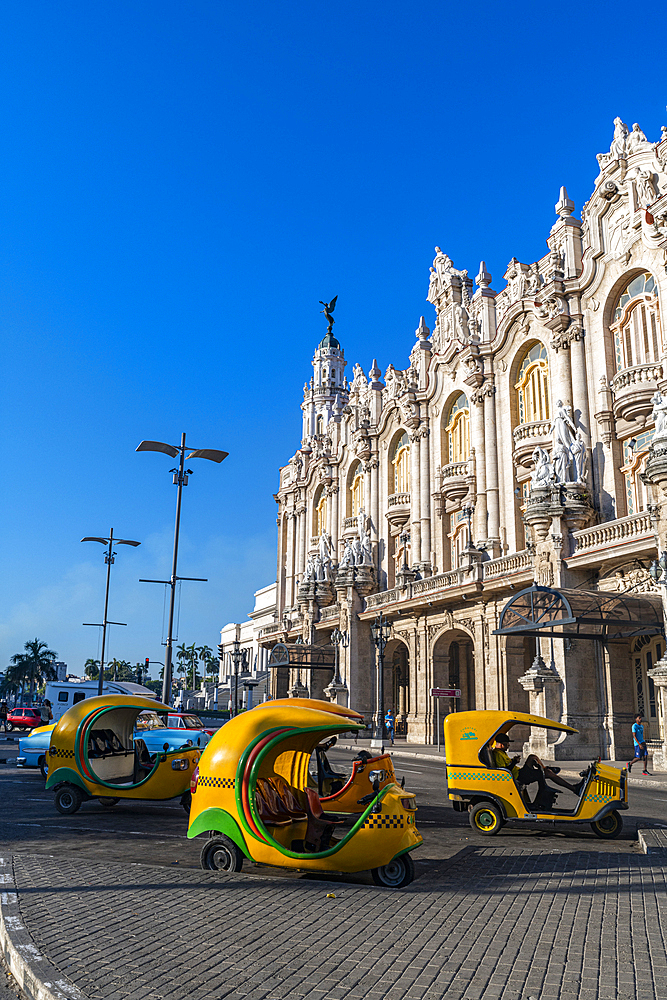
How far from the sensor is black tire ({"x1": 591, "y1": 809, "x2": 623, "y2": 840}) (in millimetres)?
11891

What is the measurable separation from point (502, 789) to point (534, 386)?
25966mm

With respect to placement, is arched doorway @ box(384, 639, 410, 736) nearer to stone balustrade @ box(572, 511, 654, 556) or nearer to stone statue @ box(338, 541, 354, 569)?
stone statue @ box(338, 541, 354, 569)

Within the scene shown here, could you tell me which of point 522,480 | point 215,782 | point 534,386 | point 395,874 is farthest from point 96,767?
A: point 534,386

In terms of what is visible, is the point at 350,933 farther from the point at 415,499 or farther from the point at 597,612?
the point at 415,499

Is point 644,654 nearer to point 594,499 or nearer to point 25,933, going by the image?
point 594,499

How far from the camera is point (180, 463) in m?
24.5

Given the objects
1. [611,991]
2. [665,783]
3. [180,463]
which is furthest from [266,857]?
[180,463]

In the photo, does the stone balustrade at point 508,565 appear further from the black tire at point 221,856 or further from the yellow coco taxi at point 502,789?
the black tire at point 221,856

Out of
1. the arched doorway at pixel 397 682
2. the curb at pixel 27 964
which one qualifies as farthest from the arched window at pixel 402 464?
the curb at pixel 27 964

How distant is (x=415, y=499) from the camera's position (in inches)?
1718

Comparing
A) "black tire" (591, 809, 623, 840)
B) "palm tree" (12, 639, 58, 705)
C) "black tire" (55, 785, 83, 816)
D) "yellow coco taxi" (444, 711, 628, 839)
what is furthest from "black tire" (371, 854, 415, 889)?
"palm tree" (12, 639, 58, 705)

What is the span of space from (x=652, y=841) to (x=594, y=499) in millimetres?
20664

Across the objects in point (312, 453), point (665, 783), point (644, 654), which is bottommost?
point (665, 783)

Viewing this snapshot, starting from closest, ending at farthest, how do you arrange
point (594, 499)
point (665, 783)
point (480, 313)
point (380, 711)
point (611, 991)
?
point (611, 991) < point (665, 783) < point (594, 499) < point (380, 711) < point (480, 313)
